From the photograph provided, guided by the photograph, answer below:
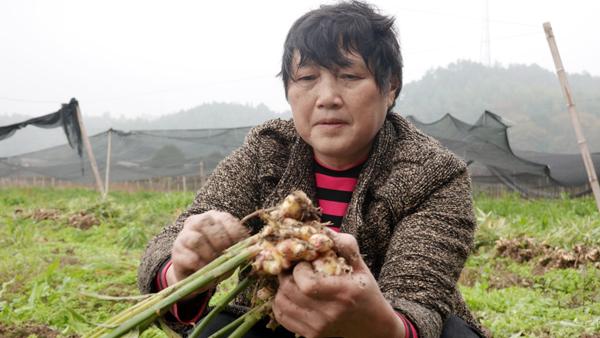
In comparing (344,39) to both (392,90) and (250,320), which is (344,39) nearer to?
A: (392,90)

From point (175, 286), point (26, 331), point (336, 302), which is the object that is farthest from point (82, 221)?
point (336, 302)

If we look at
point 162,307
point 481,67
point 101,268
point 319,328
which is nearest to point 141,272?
point 162,307

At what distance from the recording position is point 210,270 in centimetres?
123

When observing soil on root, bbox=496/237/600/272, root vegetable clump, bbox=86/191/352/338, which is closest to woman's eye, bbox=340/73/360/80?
root vegetable clump, bbox=86/191/352/338

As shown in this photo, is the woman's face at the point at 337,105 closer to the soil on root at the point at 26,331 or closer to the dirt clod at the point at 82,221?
the soil on root at the point at 26,331

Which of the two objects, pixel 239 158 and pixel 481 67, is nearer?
pixel 239 158

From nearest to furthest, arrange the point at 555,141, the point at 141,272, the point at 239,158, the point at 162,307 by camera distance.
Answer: the point at 162,307 → the point at 141,272 → the point at 239,158 → the point at 555,141

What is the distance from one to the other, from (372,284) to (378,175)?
654 mm

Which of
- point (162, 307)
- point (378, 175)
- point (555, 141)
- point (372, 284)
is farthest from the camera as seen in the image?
point (555, 141)

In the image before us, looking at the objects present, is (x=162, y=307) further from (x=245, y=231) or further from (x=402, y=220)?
(x=402, y=220)

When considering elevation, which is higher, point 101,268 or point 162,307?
point 162,307

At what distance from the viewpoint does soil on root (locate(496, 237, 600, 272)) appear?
4632mm

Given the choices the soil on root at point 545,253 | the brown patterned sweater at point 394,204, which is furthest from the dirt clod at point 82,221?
the brown patterned sweater at point 394,204

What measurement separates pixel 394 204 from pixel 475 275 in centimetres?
339
